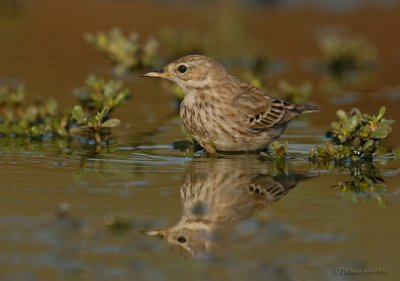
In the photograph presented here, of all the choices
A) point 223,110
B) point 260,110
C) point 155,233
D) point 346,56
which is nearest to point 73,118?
point 223,110

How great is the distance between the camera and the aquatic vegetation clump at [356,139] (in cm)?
891

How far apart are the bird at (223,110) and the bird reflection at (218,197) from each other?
53 cm

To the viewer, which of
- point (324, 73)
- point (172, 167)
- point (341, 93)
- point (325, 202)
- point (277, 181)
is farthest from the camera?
point (324, 73)

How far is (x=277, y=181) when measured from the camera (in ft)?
26.8

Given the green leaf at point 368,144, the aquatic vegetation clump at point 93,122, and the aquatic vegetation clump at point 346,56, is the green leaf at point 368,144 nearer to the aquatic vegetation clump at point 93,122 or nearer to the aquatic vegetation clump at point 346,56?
the aquatic vegetation clump at point 93,122

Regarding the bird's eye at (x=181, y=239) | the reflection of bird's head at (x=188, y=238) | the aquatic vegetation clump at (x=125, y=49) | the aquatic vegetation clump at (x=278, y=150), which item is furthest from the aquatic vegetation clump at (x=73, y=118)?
the bird's eye at (x=181, y=239)

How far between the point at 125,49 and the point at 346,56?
3937mm

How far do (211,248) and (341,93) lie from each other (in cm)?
752

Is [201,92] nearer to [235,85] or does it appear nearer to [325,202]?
[235,85]

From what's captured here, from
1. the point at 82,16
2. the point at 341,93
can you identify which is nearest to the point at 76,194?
the point at 341,93

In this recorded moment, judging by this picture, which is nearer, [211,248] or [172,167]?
[211,248]

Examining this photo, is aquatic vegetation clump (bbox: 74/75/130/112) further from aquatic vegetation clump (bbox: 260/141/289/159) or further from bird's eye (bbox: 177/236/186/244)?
bird's eye (bbox: 177/236/186/244)

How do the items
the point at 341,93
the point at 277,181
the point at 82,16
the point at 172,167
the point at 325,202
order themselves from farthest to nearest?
1. the point at 82,16
2. the point at 341,93
3. the point at 172,167
4. the point at 277,181
5. the point at 325,202

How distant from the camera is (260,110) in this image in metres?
10.2
